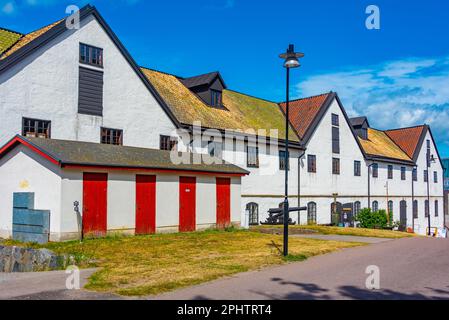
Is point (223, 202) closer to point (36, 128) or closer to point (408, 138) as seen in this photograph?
point (36, 128)

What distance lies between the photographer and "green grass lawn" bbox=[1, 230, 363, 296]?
9.59m

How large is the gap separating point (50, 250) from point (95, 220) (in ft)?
9.86

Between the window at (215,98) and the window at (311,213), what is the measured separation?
987 centimetres

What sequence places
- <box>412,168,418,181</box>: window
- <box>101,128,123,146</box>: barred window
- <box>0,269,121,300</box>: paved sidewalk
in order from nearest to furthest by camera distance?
<box>0,269,121,300</box>: paved sidewalk, <box>101,128,123,146</box>: barred window, <box>412,168,418,181</box>: window

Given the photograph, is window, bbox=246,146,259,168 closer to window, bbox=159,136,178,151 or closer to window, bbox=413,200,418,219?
window, bbox=159,136,178,151

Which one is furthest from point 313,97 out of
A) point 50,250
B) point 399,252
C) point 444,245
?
point 50,250

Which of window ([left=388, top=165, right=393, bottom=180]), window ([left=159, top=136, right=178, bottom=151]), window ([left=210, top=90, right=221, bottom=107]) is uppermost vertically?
window ([left=210, top=90, right=221, bottom=107])

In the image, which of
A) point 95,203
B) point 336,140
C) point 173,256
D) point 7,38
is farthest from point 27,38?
point 336,140

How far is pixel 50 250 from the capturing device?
44.7 ft

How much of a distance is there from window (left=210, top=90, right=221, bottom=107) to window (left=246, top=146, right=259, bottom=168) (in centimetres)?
383

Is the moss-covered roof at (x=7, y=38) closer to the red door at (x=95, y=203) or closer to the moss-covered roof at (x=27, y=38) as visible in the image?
the moss-covered roof at (x=27, y=38)

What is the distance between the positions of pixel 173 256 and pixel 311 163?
21.2m

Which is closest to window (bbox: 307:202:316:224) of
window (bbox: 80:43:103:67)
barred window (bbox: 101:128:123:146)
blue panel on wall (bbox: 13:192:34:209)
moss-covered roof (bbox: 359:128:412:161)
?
moss-covered roof (bbox: 359:128:412:161)
